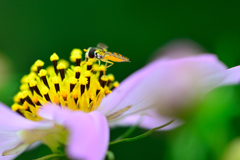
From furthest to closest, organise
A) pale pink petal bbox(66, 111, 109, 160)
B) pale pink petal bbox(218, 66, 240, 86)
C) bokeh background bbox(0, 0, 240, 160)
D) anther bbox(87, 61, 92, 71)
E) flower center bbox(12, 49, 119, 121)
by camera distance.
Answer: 1. bokeh background bbox(0, 0, 240, 160)
2. anther bbox(87, 61, 92, 71)
3. flower center bbox(12, 49, 119, 121)
4. pale pink petal bbox(218, 66, 240, 86)
5. pale pink petal bbox(66, 111, 109, 160)

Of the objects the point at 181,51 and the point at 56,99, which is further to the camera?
the point at 181,51

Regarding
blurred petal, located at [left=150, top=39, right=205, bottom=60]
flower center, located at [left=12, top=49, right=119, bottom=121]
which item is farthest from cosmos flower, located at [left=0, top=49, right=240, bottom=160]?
blurred petal, located at [left=150, top=39, right=205, bottom=60]

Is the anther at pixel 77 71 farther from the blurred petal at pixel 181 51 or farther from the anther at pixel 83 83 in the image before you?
the blurred petal at pixel 181 51

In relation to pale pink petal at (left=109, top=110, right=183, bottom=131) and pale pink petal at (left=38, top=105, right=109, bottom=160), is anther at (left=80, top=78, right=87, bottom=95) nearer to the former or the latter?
pale pink petal at (left=109, top=110, right=183, bottom=131)

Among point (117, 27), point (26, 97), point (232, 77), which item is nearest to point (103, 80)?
point (26, 97)

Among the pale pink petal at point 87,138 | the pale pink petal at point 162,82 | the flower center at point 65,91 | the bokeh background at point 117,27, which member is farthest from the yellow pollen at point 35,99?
the bokeh background at point 117,27

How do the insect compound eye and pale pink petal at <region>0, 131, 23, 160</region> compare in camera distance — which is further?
the insect compound eye

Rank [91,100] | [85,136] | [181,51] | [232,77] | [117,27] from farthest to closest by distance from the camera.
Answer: [117,27], [181,51], [91,100], [232,77], [85,136]

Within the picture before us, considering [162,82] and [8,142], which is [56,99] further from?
[162,82]
